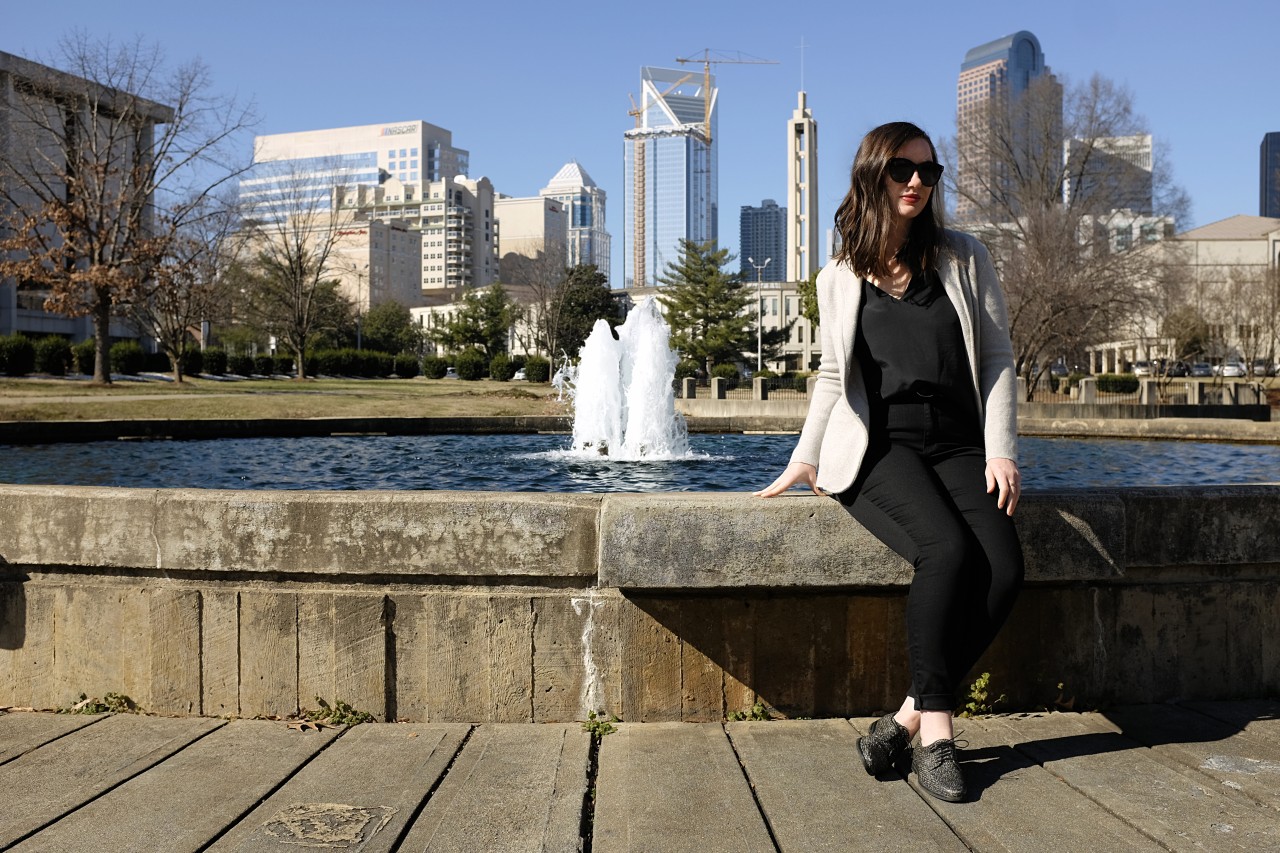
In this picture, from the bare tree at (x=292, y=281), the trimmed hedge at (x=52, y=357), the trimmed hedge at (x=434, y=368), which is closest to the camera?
the trimmed hedge at (x=52, y=357)

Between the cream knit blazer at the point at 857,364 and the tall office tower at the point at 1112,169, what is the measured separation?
41.7 meters

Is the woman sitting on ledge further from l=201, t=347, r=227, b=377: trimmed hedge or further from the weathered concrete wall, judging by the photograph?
l=201, t=347, r=227, b=377: trimmed hedge

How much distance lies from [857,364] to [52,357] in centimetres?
3939

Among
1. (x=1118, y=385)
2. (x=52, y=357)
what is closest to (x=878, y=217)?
(x=52, y=357)

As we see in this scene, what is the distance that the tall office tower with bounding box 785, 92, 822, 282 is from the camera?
125 meters

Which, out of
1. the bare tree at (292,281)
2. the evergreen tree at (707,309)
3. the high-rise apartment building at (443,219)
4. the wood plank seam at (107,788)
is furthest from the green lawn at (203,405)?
the high-rise apartment building at (443,219)

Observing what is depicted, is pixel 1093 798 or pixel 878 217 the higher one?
pixel 878 217

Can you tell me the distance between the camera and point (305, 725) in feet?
11.5

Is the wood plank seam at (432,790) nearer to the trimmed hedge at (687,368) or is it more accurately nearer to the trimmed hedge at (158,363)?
the trimmed hedge at (158,363)

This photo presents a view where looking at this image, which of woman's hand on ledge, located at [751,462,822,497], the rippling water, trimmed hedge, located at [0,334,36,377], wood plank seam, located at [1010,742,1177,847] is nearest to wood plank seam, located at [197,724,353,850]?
woman's hand on ledge, located at [751,462,822,497]

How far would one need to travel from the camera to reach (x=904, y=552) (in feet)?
10.5

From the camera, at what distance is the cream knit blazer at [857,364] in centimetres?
332

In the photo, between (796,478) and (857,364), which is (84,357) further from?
(857,364)

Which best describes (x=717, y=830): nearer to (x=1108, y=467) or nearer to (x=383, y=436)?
(x=1108, y=467)
